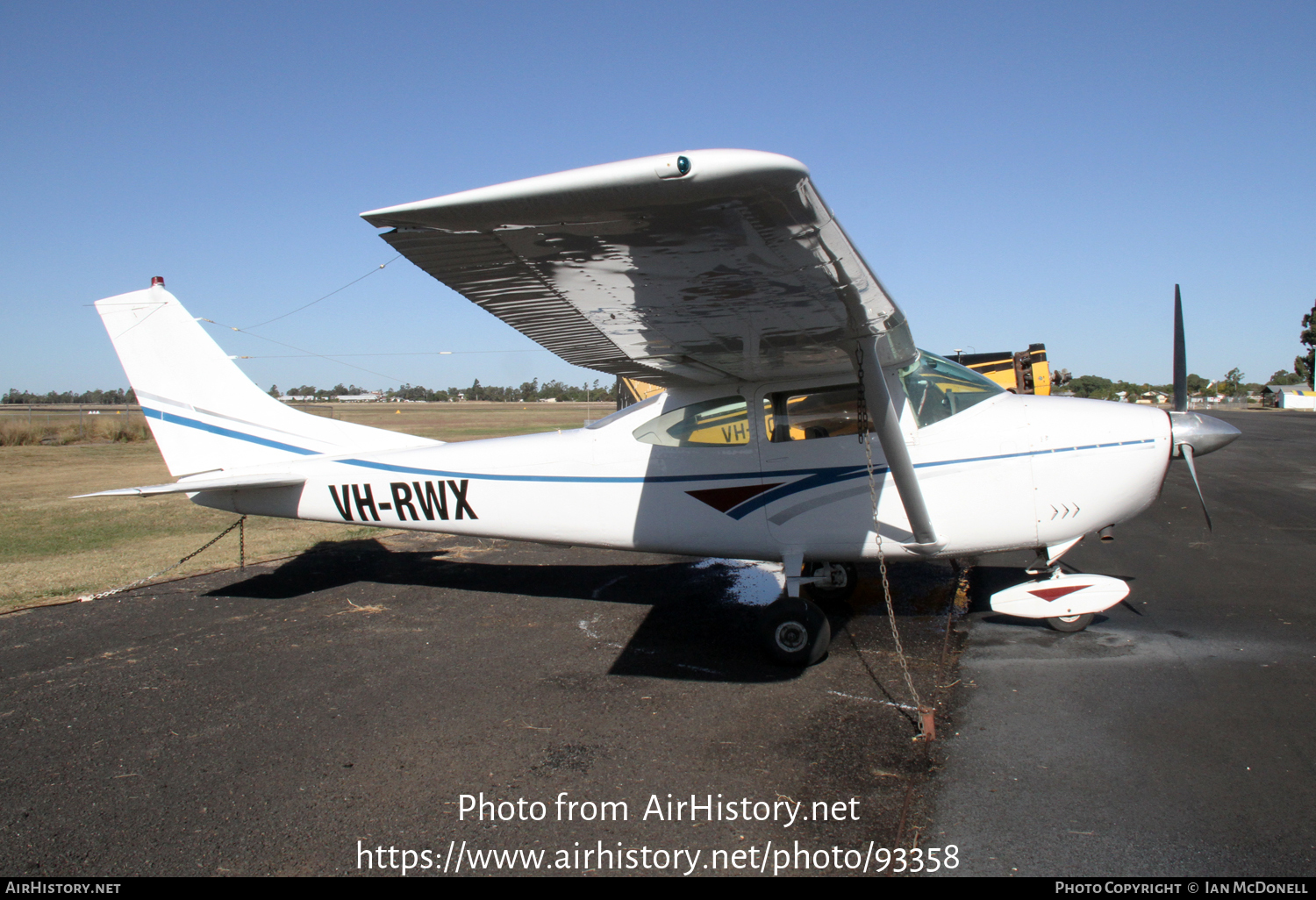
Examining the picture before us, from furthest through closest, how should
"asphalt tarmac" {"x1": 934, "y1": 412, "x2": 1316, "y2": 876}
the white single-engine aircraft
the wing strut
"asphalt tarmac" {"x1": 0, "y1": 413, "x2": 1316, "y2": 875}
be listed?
the wing strut, "asphalt tarmac" {"x1": 0, "y1": 413, "x2": 1316, "y2": 875}, "asphalt tarmac" {"x1": 934, "y1": 412, "x2": 1316, "y2": 876}, the white single-engine aircraft

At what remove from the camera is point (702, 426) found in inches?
222

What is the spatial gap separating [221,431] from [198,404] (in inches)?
12.6

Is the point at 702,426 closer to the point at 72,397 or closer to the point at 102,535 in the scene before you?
the point at 102,535

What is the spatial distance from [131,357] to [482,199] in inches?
242

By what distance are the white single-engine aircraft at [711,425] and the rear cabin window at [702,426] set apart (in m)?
0.02

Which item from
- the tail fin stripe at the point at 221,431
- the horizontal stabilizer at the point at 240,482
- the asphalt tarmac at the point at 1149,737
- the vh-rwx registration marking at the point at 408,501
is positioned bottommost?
the asphalt tarmac at the point at 1149,737

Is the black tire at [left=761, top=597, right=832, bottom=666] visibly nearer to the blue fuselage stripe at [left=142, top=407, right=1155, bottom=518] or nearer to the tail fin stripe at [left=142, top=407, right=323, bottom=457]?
the blue fuselage stripe at [left=142, top=407, right=1155, bottom=518]

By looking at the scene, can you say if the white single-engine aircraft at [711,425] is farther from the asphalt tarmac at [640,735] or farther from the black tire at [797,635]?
the asphalt tarmac at [640,735]

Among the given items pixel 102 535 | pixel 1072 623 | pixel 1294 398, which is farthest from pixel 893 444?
pixel 1294 398

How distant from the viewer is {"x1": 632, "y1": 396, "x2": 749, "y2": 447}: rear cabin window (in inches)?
218

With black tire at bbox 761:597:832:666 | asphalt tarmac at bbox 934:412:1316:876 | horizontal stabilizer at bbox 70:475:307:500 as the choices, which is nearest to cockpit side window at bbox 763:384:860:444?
black tire at bbox 761:597:832:666

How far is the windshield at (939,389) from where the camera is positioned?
524 centimetres

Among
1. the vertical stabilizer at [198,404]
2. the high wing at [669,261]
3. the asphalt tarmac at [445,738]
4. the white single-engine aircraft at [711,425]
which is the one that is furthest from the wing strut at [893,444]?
the vertical stabilizer at [198,404]

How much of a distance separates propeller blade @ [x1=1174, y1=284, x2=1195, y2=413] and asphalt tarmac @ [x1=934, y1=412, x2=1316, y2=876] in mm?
1394
